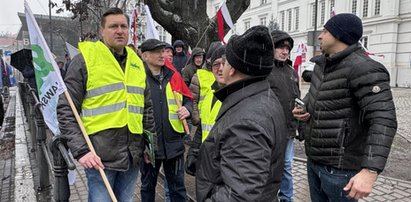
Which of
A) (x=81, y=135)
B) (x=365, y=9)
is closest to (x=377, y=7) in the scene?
(x=365, y=9)

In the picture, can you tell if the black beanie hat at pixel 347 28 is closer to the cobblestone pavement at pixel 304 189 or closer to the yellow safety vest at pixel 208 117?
the yellow safety vest at pixel 208 117

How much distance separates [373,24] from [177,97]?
101ft

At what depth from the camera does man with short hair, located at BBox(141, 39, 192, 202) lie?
367 centimetres

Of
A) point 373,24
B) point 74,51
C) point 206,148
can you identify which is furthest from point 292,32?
point 206,148

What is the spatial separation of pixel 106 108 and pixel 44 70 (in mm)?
839

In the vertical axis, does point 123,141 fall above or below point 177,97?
below

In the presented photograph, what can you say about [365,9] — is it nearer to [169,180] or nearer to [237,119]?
[169,180]

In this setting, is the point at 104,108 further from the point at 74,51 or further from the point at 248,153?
the point at 74,51

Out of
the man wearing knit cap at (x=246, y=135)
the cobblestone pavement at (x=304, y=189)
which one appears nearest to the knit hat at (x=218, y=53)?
the man wearing knit cap at (x=246, y=135)

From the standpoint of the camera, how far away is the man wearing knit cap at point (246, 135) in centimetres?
156

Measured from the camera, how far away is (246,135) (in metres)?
1.60

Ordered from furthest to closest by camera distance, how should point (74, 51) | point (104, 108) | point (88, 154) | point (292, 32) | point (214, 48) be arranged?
point (292, 32), point (74, 51), point (214, 48), point (104, 108), point (88, 154)

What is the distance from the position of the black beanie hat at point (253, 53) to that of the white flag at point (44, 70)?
1.83 meters

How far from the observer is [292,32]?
40.3 metres
